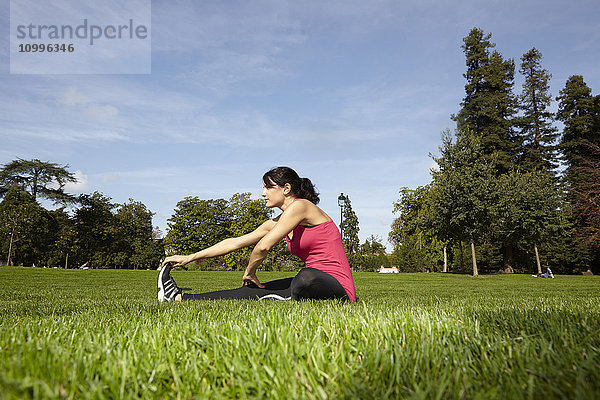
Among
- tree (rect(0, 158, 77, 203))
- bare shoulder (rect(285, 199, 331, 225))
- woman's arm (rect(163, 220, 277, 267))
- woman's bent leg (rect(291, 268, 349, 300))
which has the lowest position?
woman's bent leg (rect(291, 268, 349, 300))

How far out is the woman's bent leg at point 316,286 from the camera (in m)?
4.34

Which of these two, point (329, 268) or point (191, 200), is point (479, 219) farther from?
point (191, 200)

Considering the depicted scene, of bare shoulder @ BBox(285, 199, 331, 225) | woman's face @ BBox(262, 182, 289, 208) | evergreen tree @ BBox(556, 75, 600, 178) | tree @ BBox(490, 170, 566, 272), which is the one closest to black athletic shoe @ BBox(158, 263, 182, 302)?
woman's face @ BBox(262, 182, 289, 208)

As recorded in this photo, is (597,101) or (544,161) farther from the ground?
(597,101)

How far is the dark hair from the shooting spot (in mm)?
4844

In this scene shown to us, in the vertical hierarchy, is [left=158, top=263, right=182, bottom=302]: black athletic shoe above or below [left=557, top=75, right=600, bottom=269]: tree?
below

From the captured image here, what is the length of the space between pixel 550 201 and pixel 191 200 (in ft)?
134

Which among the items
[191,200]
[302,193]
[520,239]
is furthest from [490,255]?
[302,193]

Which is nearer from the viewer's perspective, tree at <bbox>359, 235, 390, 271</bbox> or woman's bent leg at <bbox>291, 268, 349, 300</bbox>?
woman's bent leg at <bbox>291, 268, 349, 300</bbox>

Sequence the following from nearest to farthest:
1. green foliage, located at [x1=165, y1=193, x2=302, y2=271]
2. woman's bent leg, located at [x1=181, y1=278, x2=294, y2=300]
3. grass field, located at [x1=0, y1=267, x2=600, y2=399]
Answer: grass field, located at [x1=0, y1=267, x2=600, y2=399] → woman's bent leg, located at [x1=181, y1=278, x2=294, y2=300] → green foliage, located at [x1=165, y1=193, x2=302, y2=271]

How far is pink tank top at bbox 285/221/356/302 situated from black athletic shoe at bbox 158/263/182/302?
1784 millimetres

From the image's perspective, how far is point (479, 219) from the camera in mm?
23922

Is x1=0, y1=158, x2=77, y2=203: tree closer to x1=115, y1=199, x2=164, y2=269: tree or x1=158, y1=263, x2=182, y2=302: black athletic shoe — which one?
x1=115, y1=199, x2=164, y2=269: tree

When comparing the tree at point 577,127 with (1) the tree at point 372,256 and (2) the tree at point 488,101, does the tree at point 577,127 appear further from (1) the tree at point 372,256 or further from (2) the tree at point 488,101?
(1) the tree at point 372,256
